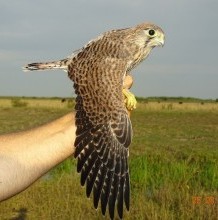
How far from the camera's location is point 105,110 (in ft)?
10.9

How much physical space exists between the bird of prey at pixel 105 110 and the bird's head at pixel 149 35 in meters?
0.02

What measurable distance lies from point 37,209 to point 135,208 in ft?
7.12

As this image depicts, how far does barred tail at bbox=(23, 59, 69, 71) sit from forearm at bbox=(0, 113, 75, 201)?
498 millimetres

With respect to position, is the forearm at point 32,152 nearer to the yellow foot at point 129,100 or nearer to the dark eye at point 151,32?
the yellow foot at point 129,100

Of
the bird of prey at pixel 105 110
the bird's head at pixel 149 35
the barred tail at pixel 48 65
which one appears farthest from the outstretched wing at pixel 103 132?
the bird's head at pixel 149 35

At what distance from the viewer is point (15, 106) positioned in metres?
57.5

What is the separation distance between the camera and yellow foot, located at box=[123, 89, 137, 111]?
331 cm

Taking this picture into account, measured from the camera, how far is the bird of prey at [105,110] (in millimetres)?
3111

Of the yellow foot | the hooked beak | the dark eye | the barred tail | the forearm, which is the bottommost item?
the forearm

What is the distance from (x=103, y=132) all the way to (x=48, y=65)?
0.81m

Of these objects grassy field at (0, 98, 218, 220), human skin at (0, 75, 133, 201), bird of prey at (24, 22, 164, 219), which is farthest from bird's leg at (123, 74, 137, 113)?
grassy field at (0, 98, 218, 220)

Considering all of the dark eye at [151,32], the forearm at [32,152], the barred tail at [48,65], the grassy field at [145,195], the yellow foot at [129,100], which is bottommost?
the grassy field at [145,195]

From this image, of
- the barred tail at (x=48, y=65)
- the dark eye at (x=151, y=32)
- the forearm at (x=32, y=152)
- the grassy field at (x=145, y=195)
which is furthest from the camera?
the grassy field at (x=145, y=195)

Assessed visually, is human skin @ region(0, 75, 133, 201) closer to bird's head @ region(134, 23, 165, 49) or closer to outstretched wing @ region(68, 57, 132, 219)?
outstretched wing @ region(68, 57, 132, 219)
